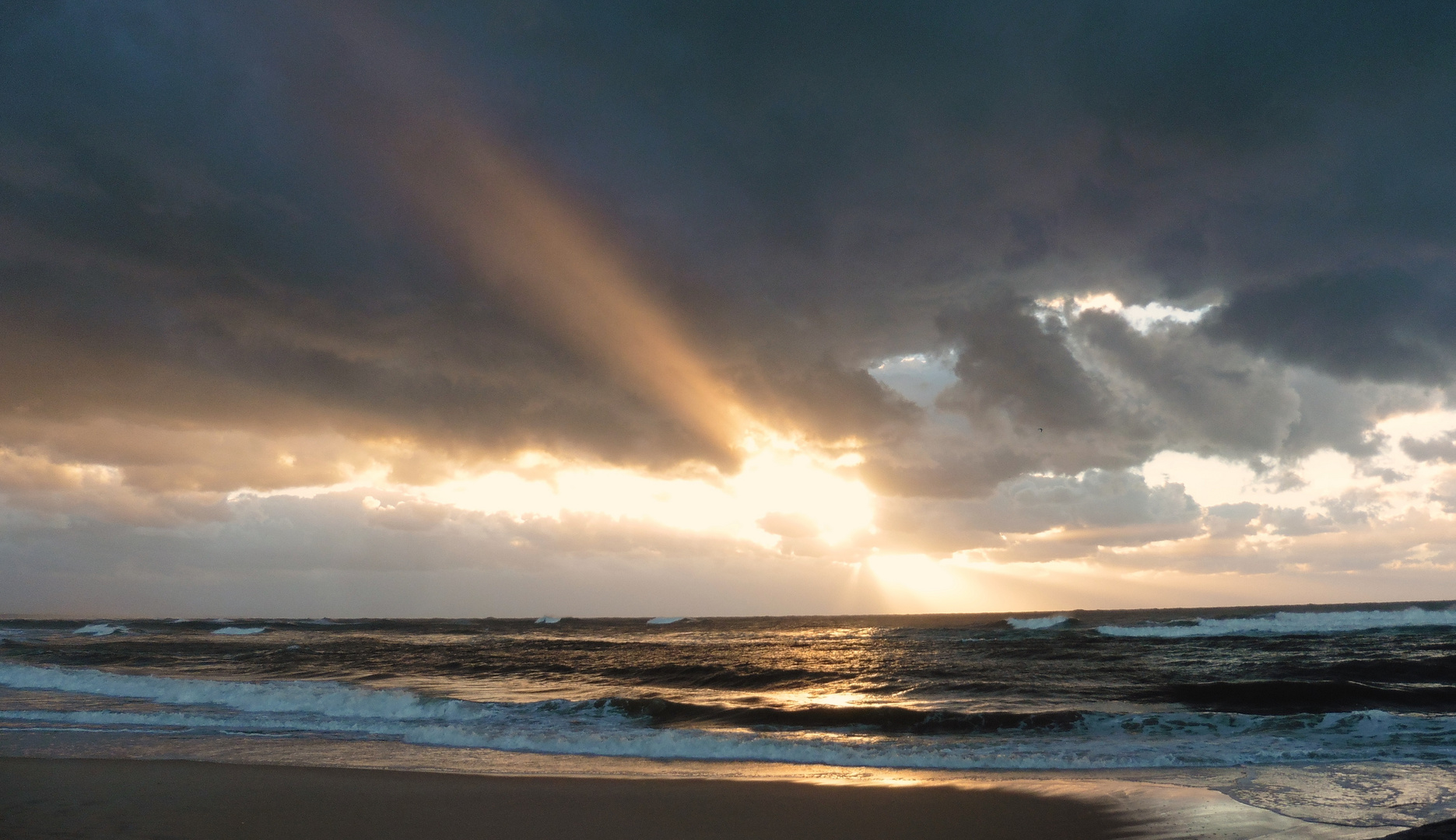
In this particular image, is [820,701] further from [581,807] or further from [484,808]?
[484,808]

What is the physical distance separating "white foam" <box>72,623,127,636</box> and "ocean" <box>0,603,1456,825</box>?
1171 inches

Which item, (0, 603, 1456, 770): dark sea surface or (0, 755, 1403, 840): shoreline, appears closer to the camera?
(0, 755, 1403, 840): shoreline

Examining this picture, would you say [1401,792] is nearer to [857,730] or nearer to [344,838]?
[857,730]

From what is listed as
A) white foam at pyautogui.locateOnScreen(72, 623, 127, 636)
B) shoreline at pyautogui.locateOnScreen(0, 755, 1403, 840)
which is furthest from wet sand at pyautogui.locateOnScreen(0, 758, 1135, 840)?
white foam at pyautogui.locateOnScreen(72, 623, 127, 636)

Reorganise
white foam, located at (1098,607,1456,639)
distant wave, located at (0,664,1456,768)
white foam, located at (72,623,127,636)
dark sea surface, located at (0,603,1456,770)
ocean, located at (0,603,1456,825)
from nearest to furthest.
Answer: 1. ocean, located at (0,603,1456,825)
2. distant wave, located at (0,664,1456,768)
3. dark sea surface, located at (0,603,1456,770)
4. white foam, located at (1098,607,1456,639)
5. white foam, located at (72,623,127,636)

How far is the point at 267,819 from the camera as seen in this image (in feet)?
30.8

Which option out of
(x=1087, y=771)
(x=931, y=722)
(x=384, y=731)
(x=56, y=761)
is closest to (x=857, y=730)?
(x=931, y=722)

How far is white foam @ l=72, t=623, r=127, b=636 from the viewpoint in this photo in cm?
5928

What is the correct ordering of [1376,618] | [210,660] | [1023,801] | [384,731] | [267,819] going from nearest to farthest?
[267,819] → [1023,801] → [384,731] → [210,660] → [1376,618]

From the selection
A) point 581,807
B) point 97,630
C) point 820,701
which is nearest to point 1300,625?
point 820,701

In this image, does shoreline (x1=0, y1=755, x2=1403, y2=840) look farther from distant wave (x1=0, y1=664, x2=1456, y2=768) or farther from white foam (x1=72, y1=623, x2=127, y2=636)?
white foam (x1=72, y1=623, x2=127, y2=636)

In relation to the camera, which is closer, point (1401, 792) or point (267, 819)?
point (267, 819)

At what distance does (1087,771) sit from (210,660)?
36.2 meters

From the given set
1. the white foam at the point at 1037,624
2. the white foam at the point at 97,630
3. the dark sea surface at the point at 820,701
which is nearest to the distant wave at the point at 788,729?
the dark sea surface at the point at 820,701
